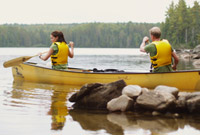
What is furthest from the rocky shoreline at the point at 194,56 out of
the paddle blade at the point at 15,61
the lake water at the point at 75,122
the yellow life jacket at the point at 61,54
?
the lake water at the point at 75,122

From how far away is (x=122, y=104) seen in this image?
6.25 metres

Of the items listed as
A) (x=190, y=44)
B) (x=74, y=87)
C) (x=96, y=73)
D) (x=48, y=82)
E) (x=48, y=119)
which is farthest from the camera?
(x=190, y=44)

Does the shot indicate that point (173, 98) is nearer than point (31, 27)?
Yes

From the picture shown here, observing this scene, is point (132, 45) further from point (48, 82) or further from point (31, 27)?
point (48, 82)

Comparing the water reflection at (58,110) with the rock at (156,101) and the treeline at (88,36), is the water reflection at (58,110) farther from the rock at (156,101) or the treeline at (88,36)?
the treeline at (88,36)

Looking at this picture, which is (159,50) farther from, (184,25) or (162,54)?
(184,25)

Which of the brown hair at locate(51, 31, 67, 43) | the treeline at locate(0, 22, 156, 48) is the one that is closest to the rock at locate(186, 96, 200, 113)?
the brown hair at locate(51, 31, 67, 43)

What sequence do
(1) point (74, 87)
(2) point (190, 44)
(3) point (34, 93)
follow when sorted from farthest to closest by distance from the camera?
(2) point (190, 44) < (1) point (74, 87) < (3) point (34, 93)

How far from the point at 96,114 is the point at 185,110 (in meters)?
1.60

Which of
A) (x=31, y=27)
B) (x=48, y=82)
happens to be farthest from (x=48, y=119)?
(x=31, y=27)

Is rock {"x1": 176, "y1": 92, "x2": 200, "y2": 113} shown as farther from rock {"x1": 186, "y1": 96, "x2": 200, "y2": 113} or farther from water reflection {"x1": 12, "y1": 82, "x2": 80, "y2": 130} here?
water reflection {"x1": 12, "y1": 82, "x2": 80, "y2": 130}

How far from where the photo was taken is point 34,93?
28.3 ft

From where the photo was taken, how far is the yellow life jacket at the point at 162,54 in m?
7.86

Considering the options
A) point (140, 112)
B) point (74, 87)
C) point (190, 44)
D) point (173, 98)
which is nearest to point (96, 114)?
point (140, 112)
